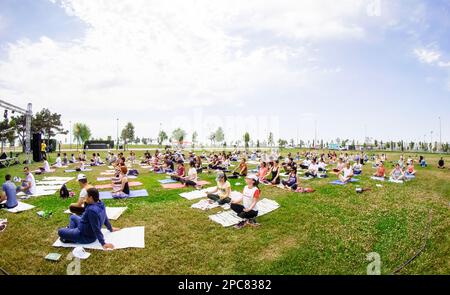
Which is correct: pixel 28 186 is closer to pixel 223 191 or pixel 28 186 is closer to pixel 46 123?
pixel 223 191

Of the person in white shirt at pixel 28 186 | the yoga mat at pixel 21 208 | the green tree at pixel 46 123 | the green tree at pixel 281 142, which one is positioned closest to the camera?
the yoga mat at pixel 21 208

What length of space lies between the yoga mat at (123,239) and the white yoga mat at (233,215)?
2356mm

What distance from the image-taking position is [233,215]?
906 cm

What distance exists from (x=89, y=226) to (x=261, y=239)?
14.4 feet

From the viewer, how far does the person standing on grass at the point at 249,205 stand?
27.0 ft

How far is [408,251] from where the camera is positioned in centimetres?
667

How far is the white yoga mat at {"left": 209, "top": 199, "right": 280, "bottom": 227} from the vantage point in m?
8.45

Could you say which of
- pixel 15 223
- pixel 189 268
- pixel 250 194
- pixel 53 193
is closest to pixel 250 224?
pixel 250 194

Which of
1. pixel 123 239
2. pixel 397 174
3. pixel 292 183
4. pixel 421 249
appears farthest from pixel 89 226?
pixel 397 174

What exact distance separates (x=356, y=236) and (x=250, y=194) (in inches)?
126

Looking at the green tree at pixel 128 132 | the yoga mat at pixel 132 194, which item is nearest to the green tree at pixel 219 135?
the green tree at pixel 128 132

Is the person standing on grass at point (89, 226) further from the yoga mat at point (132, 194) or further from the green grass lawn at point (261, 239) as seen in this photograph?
the yoga mat at point (132, 194)

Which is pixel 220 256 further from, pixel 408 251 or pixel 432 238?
pixel 432 238
